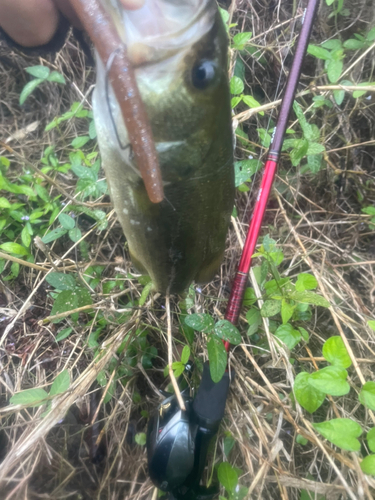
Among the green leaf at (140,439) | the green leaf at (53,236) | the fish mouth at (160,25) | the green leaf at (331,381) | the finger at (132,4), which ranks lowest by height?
the green leaf at (140,439)

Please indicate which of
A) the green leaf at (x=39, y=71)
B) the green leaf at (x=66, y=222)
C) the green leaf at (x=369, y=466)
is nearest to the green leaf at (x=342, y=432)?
the green leaf at (x=369, y=466)

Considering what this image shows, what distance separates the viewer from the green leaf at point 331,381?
869 mm

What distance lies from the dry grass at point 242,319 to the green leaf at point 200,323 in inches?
11.9

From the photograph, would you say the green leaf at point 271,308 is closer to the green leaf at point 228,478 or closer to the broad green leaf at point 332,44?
the green leaf at point 228,478

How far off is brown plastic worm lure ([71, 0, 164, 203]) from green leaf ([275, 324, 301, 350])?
29.7 inches

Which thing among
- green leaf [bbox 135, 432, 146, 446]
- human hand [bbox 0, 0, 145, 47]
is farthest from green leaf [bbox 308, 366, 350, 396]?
human hand [bbox 0, 0, 145, 47]

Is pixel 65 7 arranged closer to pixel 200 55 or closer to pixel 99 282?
pixel 200 55

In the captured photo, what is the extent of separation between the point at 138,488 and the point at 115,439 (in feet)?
0.82

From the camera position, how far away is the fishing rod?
1166 millimetres

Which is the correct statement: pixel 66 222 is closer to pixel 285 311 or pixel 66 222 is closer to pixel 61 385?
pixel 61 385

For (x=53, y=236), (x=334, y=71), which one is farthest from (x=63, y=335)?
(x=334, y=71)

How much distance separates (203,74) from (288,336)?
0.95m

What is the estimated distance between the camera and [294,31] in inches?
73.2

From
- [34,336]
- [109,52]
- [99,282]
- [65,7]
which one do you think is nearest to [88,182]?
[99,282]
